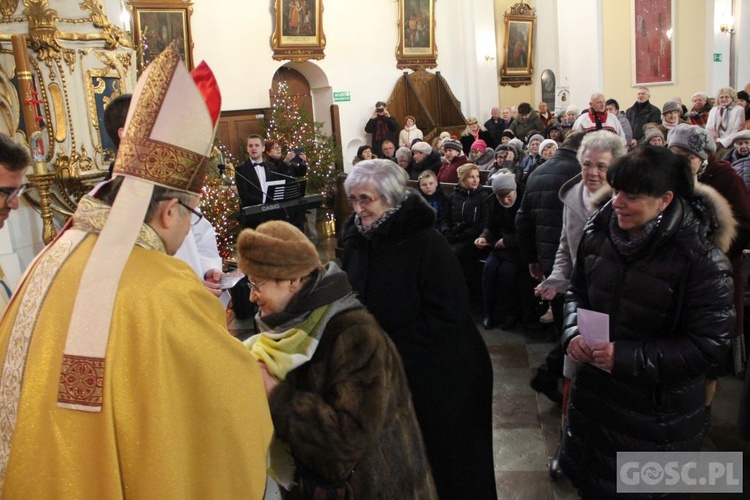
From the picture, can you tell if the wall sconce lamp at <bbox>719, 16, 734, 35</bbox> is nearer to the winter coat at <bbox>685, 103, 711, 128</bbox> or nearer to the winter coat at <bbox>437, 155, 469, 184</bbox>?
the winter coat at <bbox>685, 103, 711, 128</bbox>

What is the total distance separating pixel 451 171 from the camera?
26.0ft

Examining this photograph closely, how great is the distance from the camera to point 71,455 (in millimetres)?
1240

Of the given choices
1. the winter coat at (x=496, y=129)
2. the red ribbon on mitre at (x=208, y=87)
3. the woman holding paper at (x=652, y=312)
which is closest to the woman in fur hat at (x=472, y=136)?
the winter coat at (x=496, y=129)

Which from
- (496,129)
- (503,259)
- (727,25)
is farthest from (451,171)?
(727,25)

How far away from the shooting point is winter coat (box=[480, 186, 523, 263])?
18.3 ft

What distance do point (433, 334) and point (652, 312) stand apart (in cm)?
79

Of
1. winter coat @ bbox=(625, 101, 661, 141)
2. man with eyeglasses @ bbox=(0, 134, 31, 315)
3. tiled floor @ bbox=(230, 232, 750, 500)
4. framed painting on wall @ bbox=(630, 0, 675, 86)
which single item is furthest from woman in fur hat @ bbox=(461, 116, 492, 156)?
man with eyeglasses @ bbox=(0, 134, 31, 315)

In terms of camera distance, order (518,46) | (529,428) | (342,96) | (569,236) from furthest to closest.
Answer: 1. (518,46)
2. (342,96)
3. (529,428)
4. (569,236)

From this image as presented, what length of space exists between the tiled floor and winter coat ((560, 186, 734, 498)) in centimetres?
74

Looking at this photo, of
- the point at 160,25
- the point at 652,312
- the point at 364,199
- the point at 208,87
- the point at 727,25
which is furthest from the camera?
the point at 727,25

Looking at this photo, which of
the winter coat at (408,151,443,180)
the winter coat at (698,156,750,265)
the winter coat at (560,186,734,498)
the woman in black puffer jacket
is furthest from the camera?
the winter coat at (408,151,443,180)

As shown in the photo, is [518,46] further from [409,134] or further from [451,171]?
[451,171]

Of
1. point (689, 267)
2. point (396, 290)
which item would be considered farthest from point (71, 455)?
point (689, 267)

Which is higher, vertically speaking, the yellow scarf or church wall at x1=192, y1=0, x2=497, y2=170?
church wall at x1=192, y1=0, x2=497, y2=170
